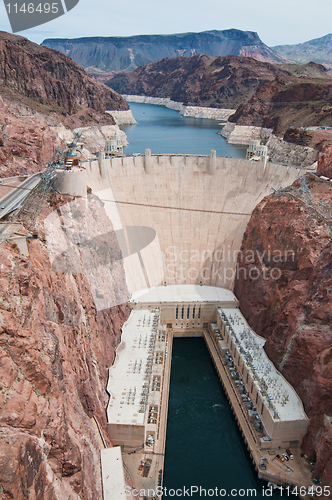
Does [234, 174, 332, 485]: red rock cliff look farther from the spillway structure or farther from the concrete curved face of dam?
the concrete curved face of dam

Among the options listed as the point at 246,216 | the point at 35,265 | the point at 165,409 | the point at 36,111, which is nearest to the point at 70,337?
the point at 35,265

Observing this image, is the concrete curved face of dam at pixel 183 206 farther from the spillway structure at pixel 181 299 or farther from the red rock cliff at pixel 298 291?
the red rock cliff at pixel 298 291

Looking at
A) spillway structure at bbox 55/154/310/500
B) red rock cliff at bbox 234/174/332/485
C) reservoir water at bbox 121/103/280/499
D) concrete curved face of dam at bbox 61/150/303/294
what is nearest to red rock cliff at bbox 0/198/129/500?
spillway structure at bbox 55/154/310/500

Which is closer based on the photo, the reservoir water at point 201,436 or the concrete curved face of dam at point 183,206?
the reservoir water at point 201,436

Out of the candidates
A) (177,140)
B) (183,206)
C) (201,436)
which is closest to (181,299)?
(183,206)

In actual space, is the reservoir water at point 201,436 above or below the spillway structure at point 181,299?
below

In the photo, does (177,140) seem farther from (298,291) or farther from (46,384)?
(46,384)

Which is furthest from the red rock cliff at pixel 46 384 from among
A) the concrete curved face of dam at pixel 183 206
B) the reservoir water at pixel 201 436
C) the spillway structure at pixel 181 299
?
the concrete curved face of dam at pixel 183 206
